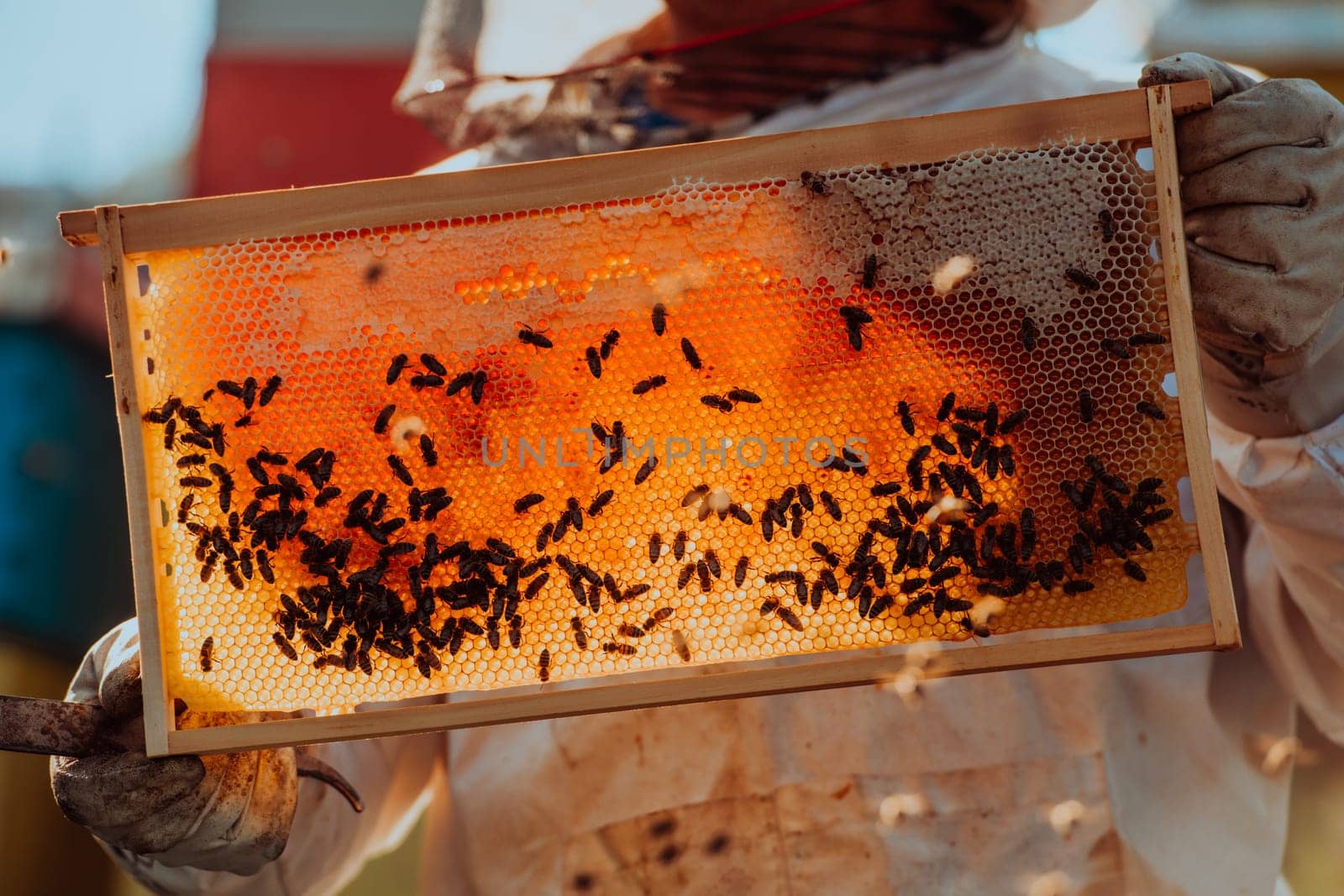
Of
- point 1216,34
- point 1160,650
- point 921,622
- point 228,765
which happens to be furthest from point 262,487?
point 1216,34

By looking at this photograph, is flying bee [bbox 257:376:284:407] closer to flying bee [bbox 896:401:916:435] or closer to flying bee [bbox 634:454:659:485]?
flying bee [bbox 634:454:659:485]

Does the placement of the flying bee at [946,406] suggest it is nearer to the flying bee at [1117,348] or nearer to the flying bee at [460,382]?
the flying bee at [1117,348]

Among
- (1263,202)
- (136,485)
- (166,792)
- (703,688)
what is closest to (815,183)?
(1263,202)

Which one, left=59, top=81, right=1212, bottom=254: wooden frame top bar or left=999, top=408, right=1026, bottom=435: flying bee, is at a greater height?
left=59, top=81, right=1212, bottom=254: wooden frame top bar

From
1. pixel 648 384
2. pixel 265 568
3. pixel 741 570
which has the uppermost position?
pixel 648 384

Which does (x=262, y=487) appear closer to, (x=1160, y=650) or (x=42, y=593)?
(x=1160, y=650)

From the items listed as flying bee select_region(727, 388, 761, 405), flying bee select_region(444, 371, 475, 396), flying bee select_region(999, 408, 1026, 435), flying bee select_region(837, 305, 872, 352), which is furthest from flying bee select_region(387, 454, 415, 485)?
flying bee select_region(999, 408, 1026, 435)

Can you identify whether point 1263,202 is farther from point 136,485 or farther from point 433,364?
point 136,485
